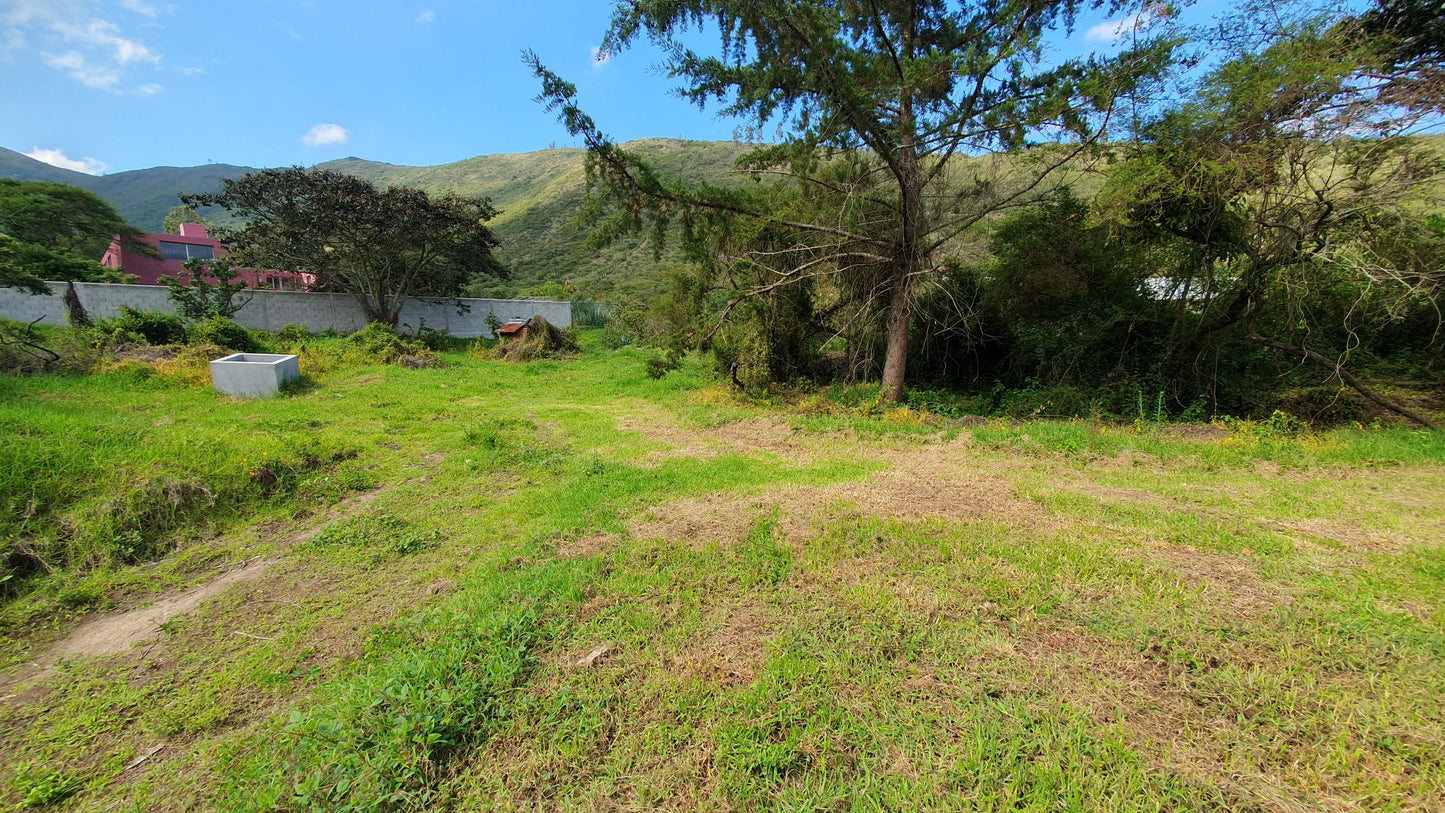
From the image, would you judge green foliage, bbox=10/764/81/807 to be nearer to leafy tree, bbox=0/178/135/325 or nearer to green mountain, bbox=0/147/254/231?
leafy tree, bbox=0/178/135/325

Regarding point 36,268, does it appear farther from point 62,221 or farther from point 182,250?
point 182,250

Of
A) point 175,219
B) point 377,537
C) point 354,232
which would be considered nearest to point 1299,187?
point 377,537

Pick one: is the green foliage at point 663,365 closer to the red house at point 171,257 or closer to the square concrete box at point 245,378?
the square concrete box at point 245,378

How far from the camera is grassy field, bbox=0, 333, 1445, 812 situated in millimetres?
1743

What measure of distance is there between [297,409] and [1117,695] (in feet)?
31.9

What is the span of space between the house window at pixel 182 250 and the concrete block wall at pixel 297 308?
2545cm

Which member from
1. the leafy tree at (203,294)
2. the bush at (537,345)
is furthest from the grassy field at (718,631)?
the bush at (537,345)

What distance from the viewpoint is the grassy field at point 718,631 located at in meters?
1.74

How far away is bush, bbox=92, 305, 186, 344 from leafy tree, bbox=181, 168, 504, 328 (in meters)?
5.22

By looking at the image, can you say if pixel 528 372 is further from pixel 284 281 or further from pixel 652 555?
pixel 284 281

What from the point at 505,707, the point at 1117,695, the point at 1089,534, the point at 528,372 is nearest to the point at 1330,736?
the point at 1117,695

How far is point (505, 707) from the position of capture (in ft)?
6.68

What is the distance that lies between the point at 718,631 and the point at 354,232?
1791 centimetres

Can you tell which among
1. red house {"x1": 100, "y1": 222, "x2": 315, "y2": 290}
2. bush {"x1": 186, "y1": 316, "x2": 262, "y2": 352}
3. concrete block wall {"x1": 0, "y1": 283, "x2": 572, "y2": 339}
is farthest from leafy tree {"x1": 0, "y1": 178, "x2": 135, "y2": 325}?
bush {"x1": 186, "y1": 316, "x2": 262, "y2": 352}
